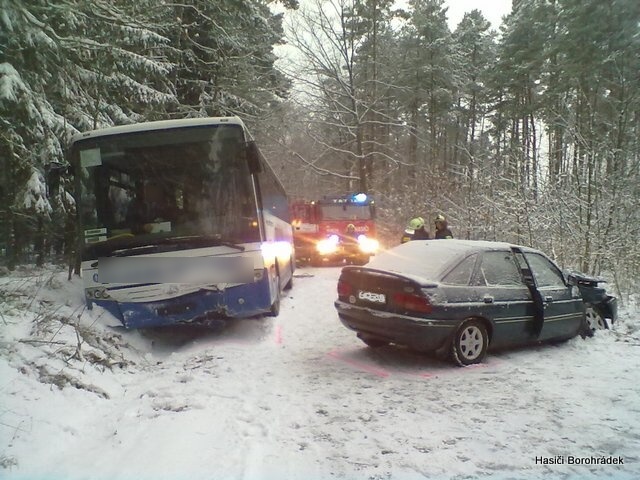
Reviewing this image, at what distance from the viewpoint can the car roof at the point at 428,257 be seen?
6.53 m

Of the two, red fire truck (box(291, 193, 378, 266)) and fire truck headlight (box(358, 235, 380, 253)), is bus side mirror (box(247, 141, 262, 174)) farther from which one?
fire truck headlight (box(358, 235, 380, 253))

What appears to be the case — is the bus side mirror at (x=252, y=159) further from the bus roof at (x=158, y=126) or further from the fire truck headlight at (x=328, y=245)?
the fire truck headlight at (x=328, y=245)

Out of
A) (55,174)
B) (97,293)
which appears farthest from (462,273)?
(55,174)

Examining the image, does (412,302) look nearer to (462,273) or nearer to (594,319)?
(462,273)

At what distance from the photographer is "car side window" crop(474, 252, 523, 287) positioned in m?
6.72

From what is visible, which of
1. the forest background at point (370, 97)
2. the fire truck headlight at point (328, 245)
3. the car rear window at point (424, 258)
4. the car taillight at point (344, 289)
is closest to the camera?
the car rear window at point (424, 258)

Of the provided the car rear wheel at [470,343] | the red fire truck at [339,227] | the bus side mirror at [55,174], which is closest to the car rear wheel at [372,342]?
the car rear wheel at [470,343]

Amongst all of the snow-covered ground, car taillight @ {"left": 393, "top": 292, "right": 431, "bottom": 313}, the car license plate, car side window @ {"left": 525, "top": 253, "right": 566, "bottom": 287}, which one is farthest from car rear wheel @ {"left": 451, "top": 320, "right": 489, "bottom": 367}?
car side window @ {"left": 525, "top": 253, "right": 566, "bottom": 287}

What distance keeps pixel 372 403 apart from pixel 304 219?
15101 mm

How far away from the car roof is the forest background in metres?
6.07

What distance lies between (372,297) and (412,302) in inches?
25.0

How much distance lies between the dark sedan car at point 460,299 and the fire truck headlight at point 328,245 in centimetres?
1188

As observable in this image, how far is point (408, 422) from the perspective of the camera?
461 centimetres

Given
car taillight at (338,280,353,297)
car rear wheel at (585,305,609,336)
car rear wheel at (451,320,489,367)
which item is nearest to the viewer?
car rear wheel at (451,320,489,367)
